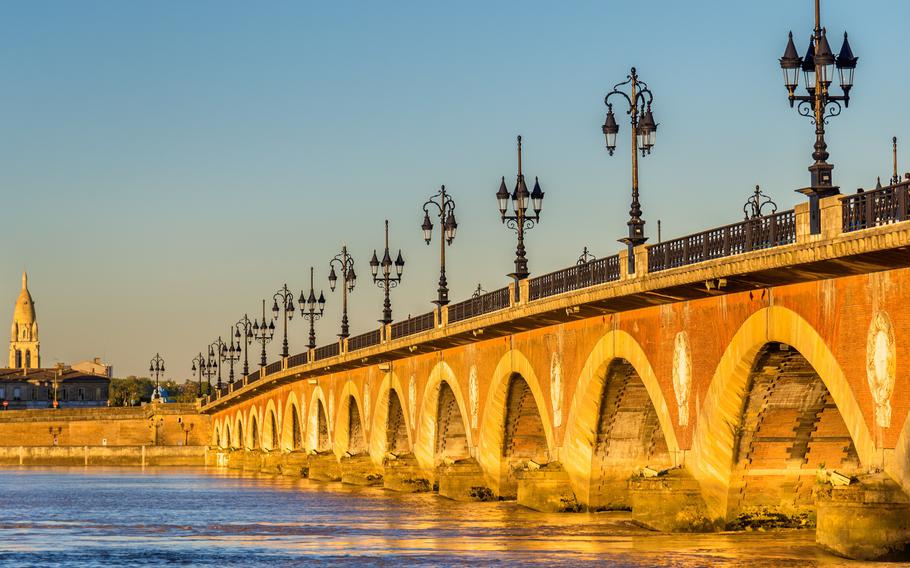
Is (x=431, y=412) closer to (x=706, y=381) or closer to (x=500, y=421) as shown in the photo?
(x=500, y=421)

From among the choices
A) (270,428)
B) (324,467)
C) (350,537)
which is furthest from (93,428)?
(350,537)

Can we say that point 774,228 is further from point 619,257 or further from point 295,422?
point 295,422

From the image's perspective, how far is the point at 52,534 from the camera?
39250mm

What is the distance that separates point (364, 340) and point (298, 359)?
2085 cm

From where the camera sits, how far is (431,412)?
57469mm

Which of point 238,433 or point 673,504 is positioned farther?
point 238,433

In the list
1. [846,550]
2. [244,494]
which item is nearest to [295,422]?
[244,494]

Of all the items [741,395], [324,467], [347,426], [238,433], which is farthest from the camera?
[238,433]

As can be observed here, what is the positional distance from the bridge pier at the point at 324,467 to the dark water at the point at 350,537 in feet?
58.2

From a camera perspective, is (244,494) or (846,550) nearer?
(846,550)

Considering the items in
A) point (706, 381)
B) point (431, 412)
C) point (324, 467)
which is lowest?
point (324, 467)

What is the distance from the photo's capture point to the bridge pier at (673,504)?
111 ft

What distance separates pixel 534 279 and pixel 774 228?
1539 cm

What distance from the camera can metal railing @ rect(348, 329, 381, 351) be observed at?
66.4m
